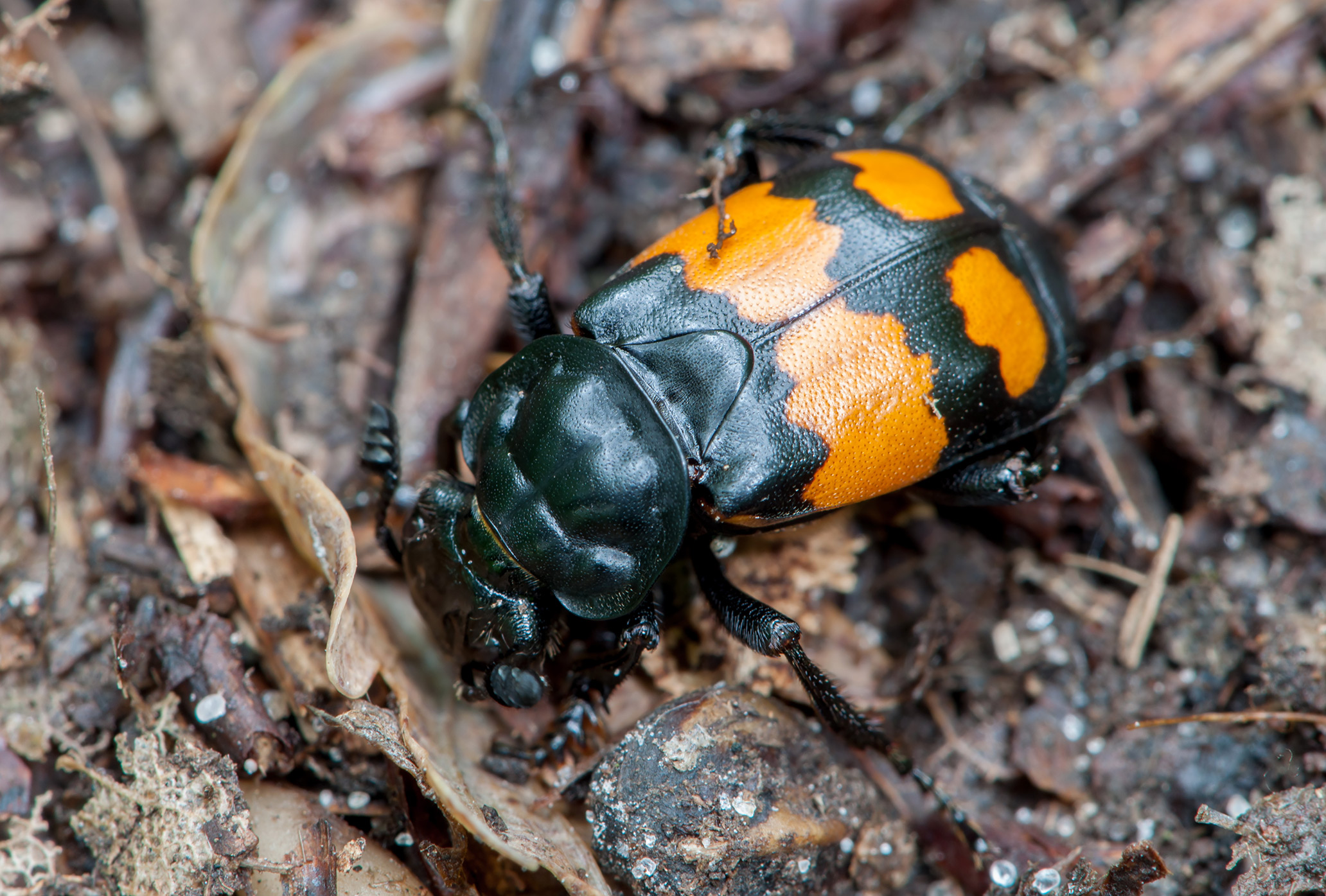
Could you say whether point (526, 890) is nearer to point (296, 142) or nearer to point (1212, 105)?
point (296, 142)

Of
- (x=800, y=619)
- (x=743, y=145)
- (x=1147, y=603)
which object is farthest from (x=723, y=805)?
(x=743, y=145)

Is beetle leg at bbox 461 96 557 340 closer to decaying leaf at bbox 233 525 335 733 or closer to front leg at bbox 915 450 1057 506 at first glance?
decaying leaf at bbox 233 525 335 733

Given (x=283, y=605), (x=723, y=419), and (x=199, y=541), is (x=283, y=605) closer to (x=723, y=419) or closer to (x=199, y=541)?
(x=199, y=541)

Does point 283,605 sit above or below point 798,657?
above

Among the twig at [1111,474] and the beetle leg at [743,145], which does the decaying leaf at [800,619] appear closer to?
the twig at [1111,474]

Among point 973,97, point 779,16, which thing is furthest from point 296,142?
point 973,97

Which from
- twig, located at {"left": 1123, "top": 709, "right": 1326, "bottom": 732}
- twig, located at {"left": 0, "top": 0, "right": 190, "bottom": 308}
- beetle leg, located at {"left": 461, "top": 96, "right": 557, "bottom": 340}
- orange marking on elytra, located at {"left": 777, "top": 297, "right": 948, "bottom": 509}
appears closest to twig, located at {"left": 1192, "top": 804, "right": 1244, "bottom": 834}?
twig, located at {"left": 1123, "top": 709, "right": 1326, "bottom": 732}
